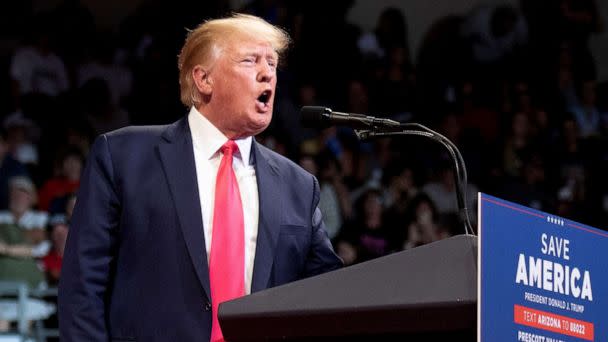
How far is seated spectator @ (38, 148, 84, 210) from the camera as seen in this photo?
22.8ft

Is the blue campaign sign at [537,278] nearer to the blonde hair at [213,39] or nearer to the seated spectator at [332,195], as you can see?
the blonde hair at [213,39]

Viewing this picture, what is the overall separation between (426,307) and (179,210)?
27.5 inches

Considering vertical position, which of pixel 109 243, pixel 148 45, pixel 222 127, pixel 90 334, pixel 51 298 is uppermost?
pixel 148 45

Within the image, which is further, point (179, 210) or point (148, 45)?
point (148, 45)

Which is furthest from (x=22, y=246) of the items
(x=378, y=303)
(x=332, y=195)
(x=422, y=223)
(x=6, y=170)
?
(x=378, y=303)

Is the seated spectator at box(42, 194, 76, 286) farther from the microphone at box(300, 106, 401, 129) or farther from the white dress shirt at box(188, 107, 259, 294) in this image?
the microphone at box(300, 106, 401, 129)

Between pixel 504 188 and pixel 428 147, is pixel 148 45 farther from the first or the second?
pixel 504 188

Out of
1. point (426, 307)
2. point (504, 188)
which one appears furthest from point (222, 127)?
point (504, 188)

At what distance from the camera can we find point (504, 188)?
305 inches

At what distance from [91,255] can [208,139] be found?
1.13ft

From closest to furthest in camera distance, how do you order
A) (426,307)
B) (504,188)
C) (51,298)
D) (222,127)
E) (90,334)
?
(426,307) < (90,334) < (222,127) < (51,298) < (504,188)

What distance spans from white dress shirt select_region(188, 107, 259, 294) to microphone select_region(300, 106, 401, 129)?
265mm

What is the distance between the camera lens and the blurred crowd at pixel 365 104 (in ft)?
23.5

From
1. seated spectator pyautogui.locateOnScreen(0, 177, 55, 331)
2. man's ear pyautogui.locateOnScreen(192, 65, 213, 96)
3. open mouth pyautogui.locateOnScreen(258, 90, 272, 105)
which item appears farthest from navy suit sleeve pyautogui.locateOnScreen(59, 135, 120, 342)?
seated spectator pyautogui.locateOnScreen(0, 177, 55, 331)
